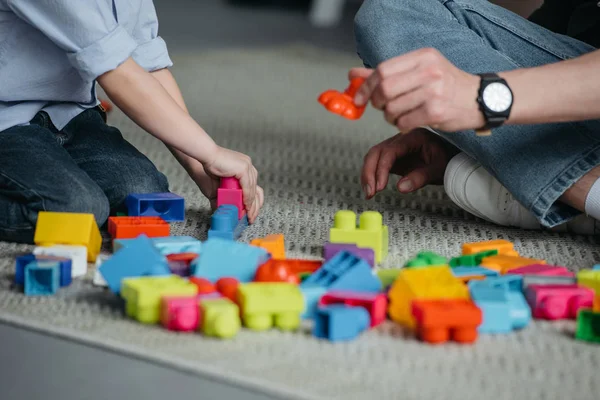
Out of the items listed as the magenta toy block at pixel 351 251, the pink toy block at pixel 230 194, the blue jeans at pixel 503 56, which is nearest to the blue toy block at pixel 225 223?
the pink toy block at pixel 230 194

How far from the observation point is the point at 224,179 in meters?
1.06

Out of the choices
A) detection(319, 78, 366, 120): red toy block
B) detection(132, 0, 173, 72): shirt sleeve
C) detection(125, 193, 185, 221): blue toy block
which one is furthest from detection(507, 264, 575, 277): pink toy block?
detection(132, 0, 173, 72): shirt sleeve

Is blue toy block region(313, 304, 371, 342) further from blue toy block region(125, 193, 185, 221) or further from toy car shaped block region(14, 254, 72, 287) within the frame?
blue toy block region(125, 193, 185, 221)

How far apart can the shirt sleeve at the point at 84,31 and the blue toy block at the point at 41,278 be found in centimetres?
27

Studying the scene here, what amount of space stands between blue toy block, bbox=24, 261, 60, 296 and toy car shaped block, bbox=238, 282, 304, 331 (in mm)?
211

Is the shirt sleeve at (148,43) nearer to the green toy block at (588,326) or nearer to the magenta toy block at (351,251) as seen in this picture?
the magenta toy block at (351,251)

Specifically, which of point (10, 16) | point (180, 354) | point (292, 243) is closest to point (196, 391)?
point (180, 354)

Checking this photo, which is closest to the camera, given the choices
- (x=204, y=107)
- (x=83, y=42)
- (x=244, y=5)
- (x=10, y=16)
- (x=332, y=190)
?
(x=83, y=42)

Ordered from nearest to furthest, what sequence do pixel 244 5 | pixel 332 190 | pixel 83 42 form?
pixel 83 42 → pixel 332 190 → pixel 244 5

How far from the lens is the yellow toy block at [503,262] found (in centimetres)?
89

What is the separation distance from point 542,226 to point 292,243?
370 mm

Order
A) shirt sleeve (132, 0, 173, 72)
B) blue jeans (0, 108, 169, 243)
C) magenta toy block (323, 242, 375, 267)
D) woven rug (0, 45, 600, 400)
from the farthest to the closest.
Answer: shirt sleeve (132, 0, 173, 72) < blue jeans (0, 108, 169, 243) < magenta toy block (323, 242, 375, 267) < woven rug (0, 45, 600, 400)

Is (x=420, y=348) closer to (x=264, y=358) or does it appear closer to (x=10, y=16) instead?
(x=264, y=358)

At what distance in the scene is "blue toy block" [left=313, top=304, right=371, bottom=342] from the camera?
2.40 feet
